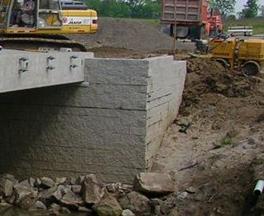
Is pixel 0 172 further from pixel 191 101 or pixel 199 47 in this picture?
pixel 199 47

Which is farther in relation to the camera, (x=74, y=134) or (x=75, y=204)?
(x=74, y=134)

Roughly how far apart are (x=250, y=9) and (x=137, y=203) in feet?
253

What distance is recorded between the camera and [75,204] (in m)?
12.4

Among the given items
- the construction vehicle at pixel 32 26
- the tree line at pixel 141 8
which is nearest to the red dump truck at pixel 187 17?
the construction vehicle at pixel 32 26

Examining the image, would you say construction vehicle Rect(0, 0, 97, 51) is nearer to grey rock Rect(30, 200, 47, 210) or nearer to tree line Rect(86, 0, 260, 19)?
grey rock Rect(30, 200, 47, 210)

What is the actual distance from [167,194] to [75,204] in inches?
70.9

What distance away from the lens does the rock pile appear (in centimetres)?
1215

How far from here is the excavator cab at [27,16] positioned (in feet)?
50.1

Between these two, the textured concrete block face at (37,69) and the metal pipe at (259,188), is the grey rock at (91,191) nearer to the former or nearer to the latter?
the textured concrete block face at (37,69)

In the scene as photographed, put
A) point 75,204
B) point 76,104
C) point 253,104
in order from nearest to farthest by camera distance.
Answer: point 75,204 → point 76,104 → point 253,104

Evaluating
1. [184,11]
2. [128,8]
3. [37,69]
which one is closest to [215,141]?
[37,69]

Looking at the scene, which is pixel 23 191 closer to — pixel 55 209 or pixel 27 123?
pixel 55 209

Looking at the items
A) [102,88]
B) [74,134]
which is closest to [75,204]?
[74,134]

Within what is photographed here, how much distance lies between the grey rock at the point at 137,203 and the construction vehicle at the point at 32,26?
4.16m
